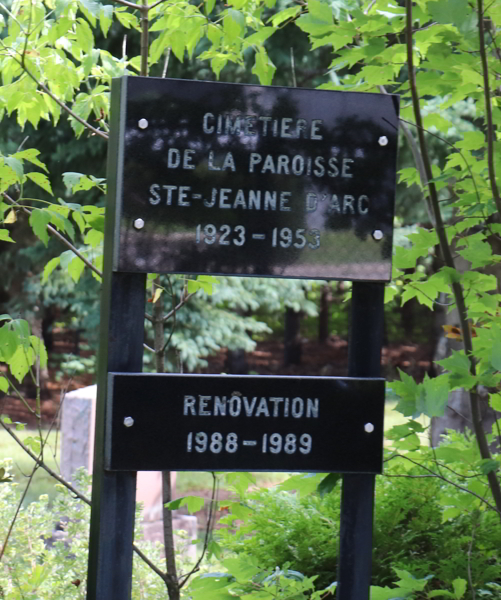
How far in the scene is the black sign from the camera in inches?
73.1

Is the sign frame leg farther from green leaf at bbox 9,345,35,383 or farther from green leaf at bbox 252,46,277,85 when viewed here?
green leaf at bbox 252,46,277,85

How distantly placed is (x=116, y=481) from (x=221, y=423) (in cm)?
30

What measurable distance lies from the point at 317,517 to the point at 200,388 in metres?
1.25

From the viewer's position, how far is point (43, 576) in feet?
10.3

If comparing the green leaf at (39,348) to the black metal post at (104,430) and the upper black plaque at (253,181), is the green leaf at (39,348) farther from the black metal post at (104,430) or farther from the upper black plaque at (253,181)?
the upper black plaque at (253,181)

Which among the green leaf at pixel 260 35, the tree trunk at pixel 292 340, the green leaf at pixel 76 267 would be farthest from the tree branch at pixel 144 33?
the tree trunk at pixel 292 340

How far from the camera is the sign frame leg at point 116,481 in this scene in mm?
1884

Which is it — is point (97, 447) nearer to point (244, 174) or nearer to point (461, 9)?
point (244, 174)

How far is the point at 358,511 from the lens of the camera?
2.01 metres

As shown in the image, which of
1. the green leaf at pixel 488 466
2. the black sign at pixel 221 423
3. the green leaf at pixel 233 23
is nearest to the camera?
the black sign at pixel 221 423

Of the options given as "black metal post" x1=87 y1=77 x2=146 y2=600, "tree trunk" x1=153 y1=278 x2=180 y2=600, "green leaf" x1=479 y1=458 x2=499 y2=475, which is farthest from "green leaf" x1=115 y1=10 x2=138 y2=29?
"green leaf" x1=479 y1=458 x2=499 y2=475

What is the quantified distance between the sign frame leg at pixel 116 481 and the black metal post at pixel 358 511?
1.85 ft

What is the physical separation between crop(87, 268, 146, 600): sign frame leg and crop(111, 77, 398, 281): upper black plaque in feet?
0.28

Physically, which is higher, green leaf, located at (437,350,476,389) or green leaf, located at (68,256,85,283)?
green leaf, located at (68,256,85,283)
